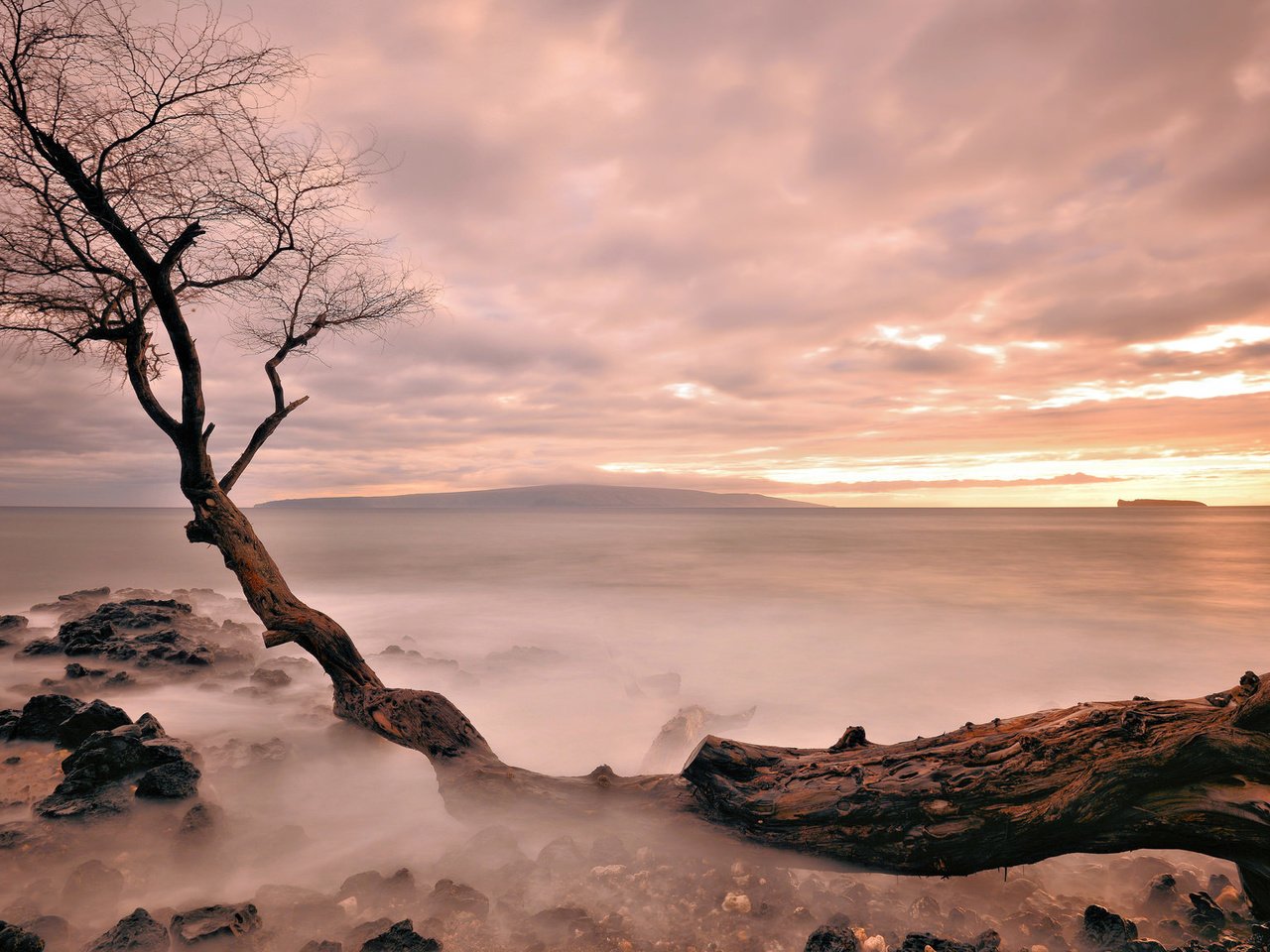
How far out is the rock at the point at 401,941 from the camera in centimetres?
367

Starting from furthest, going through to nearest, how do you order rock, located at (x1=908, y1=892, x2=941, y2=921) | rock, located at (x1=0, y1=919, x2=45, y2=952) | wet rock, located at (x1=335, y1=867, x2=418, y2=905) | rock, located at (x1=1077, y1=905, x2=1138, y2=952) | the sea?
the sea
wet rock, located at (x1=335, y1=867, x2=418, y2=905)
rock, located at (x1=908, y1=892, x2=941, y2=921)
rock, located at (x1=1077, y1=905, x2=1138, y2=952)
rock, located at (x1=0, y1=919, x2=45, y2=952)

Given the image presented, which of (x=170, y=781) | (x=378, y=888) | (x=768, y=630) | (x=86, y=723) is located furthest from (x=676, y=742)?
(x=768, y=630)

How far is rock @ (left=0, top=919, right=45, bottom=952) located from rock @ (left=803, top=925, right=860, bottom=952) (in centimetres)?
453

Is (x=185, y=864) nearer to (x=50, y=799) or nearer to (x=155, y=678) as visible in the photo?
(x=50, y=799)

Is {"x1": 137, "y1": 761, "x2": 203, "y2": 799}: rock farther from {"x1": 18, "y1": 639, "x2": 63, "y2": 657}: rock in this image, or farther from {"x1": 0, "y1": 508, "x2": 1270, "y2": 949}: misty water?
{"x1": 18, "y1": 639, "x2": 63, "y2": 657}: rock

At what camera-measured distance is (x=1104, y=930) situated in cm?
386

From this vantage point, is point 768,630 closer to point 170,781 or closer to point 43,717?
point 170,781

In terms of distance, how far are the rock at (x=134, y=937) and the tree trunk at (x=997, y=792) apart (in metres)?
2.49

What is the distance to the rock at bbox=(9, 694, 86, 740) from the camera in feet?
21.5

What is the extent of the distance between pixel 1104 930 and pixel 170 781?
A: 7690 millimetres

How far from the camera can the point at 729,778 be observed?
15.7 feet

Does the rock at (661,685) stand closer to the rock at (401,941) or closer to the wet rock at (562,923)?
the wet rock at (562,923)

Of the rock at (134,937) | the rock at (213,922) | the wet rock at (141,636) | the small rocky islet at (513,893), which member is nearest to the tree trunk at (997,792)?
the small rocky islet at (513,893)

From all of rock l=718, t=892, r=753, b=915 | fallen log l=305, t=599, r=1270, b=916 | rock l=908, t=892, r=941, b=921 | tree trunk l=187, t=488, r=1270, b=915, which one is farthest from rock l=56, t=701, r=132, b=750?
rock l=908, t=892, r=941, b=921
